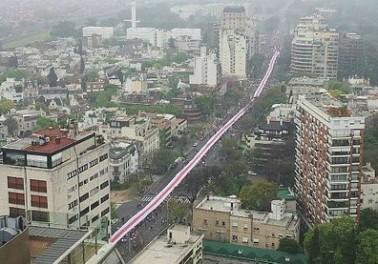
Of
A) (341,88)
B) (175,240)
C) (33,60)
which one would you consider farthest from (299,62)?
(175,240)

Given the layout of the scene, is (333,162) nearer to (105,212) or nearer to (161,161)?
(105,212)

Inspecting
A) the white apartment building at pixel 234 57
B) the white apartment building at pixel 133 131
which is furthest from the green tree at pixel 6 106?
the white apartment building at pixel 234 57

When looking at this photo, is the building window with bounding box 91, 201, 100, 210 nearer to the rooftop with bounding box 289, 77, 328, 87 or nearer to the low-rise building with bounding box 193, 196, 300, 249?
the low-rise building with bounding box 193, 196, 300, 249

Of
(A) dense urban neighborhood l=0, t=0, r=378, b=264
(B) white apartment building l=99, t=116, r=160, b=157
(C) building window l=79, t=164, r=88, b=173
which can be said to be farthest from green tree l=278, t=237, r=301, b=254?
(B) white apartment building l=99, t=116, r=160, b=157

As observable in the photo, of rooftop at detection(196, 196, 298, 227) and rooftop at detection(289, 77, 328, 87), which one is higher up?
rooftop at detection(289, 77, 328, 87)

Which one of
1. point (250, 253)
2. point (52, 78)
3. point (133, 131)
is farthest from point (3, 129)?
point (250, 253)
